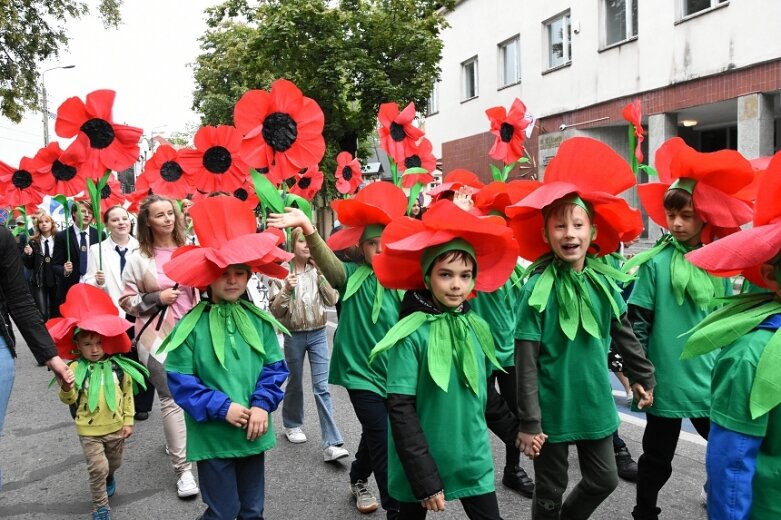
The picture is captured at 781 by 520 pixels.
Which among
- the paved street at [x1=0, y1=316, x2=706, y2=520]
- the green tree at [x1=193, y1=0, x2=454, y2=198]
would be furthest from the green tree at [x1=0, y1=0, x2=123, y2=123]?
the paved street at [x1=0, y1=316, x2=706, y2=520]

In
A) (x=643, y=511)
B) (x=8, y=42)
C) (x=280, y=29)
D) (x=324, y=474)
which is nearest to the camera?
(x=643, y=511)

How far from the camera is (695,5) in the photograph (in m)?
13.9

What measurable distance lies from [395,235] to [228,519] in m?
1.42

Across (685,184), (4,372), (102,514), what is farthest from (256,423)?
(685,184)

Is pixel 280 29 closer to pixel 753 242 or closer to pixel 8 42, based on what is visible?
pixel 8 42

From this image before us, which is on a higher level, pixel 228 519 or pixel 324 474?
pixel 228 519

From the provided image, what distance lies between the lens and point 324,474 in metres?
Answer: 4.68

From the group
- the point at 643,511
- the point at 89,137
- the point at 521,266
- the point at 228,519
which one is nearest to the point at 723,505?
the point at 643,511

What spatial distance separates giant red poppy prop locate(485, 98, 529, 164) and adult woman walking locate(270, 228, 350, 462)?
2343 millimetres

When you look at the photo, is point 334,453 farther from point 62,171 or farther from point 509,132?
point 509,132

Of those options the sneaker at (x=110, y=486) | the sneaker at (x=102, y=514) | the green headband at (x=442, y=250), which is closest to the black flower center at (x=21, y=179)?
the sneaker at (x=110, y=486)

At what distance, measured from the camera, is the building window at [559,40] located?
58.5 ft

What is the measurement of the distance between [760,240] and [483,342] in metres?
1.19

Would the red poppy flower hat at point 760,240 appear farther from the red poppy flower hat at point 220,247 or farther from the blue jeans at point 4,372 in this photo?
the blue jeans at point 4,372
